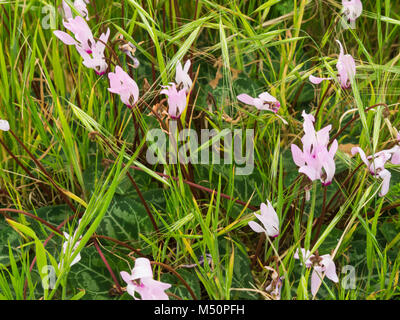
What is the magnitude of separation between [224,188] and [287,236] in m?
0.19

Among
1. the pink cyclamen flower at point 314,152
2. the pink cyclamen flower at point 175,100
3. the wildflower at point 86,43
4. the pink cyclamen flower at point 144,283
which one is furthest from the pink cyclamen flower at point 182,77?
the pink cyclamen flower at point 144,283

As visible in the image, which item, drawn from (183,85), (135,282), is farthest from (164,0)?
(135,282)

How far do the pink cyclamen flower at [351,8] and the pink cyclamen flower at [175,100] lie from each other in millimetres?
508

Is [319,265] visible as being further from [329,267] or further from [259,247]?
[259,247]

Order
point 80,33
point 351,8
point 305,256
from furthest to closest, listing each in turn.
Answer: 1. point 351,8
2. point 80,33
3. point 305,256

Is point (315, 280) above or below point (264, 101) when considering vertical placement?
below

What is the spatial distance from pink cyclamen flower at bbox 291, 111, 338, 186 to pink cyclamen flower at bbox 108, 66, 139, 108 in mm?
346

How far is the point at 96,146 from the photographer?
137cm

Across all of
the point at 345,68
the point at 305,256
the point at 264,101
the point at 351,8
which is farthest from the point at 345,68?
the point at 305,256

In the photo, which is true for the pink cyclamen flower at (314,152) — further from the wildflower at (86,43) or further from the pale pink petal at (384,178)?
the wildflower at (86,43)

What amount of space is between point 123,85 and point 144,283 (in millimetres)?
401

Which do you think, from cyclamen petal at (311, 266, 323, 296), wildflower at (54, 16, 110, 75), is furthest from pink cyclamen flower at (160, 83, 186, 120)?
cyclamen petal at (311, 266, 323, 296)

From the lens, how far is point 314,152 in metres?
0.93

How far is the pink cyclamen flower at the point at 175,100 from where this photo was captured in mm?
1024
